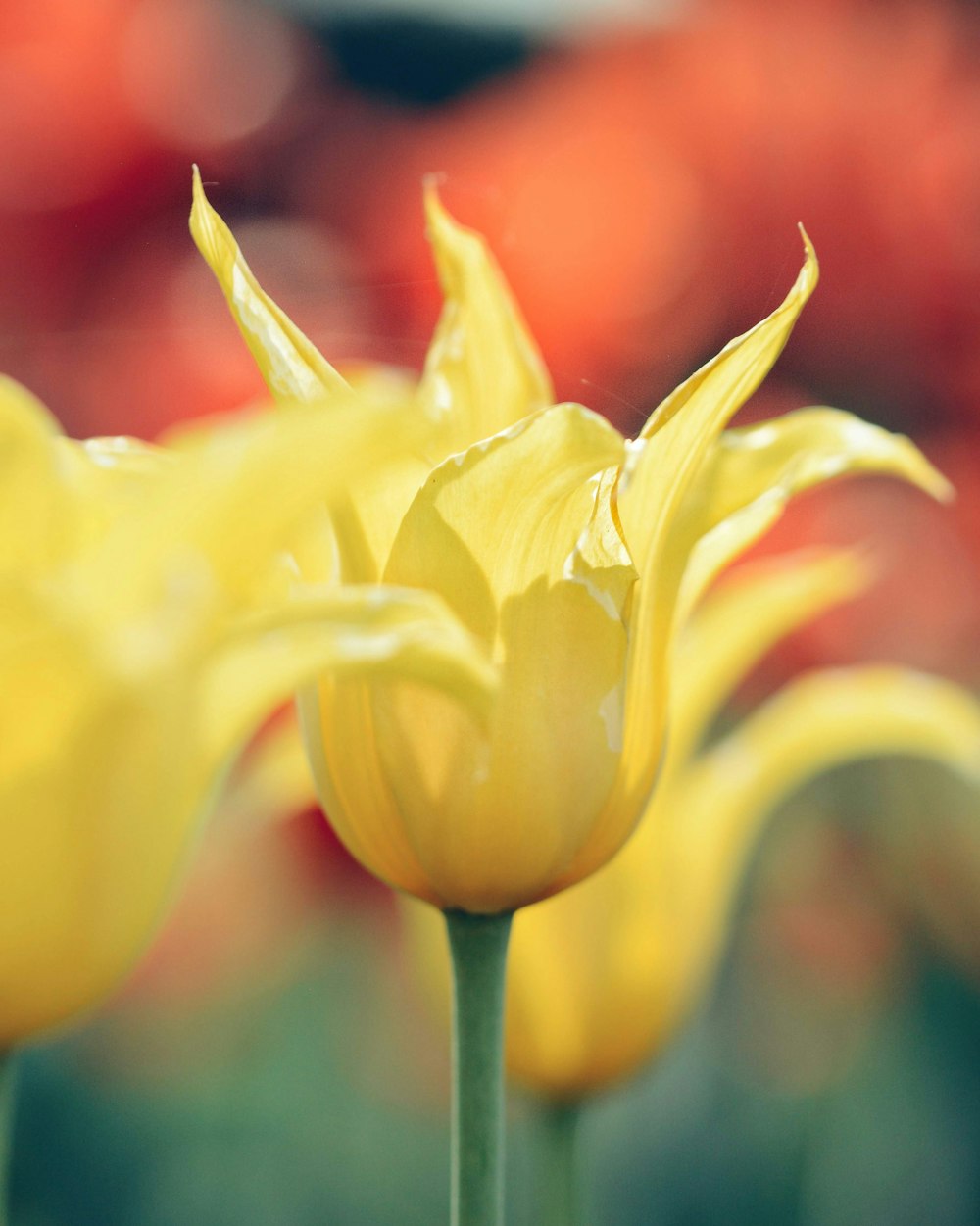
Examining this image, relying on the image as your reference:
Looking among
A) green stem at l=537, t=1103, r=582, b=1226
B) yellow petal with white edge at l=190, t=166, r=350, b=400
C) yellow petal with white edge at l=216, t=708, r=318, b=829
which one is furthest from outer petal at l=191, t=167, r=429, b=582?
green stem at l=537, t=1103, r=582, b=1226

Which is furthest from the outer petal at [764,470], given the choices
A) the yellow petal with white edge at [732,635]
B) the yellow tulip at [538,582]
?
the yellow petal with white edge at [732,635]

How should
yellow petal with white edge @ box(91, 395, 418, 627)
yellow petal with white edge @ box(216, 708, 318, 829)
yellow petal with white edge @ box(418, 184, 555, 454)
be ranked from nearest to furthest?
yellow petal with white edge @ box(91, 395, 418, 627) < yellow petal with white edge @ box(418, 184, 555, 454) < yellow petal with white edge @ box(216, 708, 318, 829)

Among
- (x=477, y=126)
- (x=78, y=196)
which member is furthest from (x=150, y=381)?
(x=477, y=126)

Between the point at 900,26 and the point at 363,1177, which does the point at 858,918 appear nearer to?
the point at 363,1177

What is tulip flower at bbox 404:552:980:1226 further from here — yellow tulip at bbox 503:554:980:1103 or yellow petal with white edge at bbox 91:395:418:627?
yellow petal with white edge at bbox 91:395:418:627

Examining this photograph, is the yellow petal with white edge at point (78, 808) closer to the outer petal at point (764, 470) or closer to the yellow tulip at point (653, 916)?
the outer petal at point (764, 470)

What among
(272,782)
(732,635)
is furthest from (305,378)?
(272,782)
